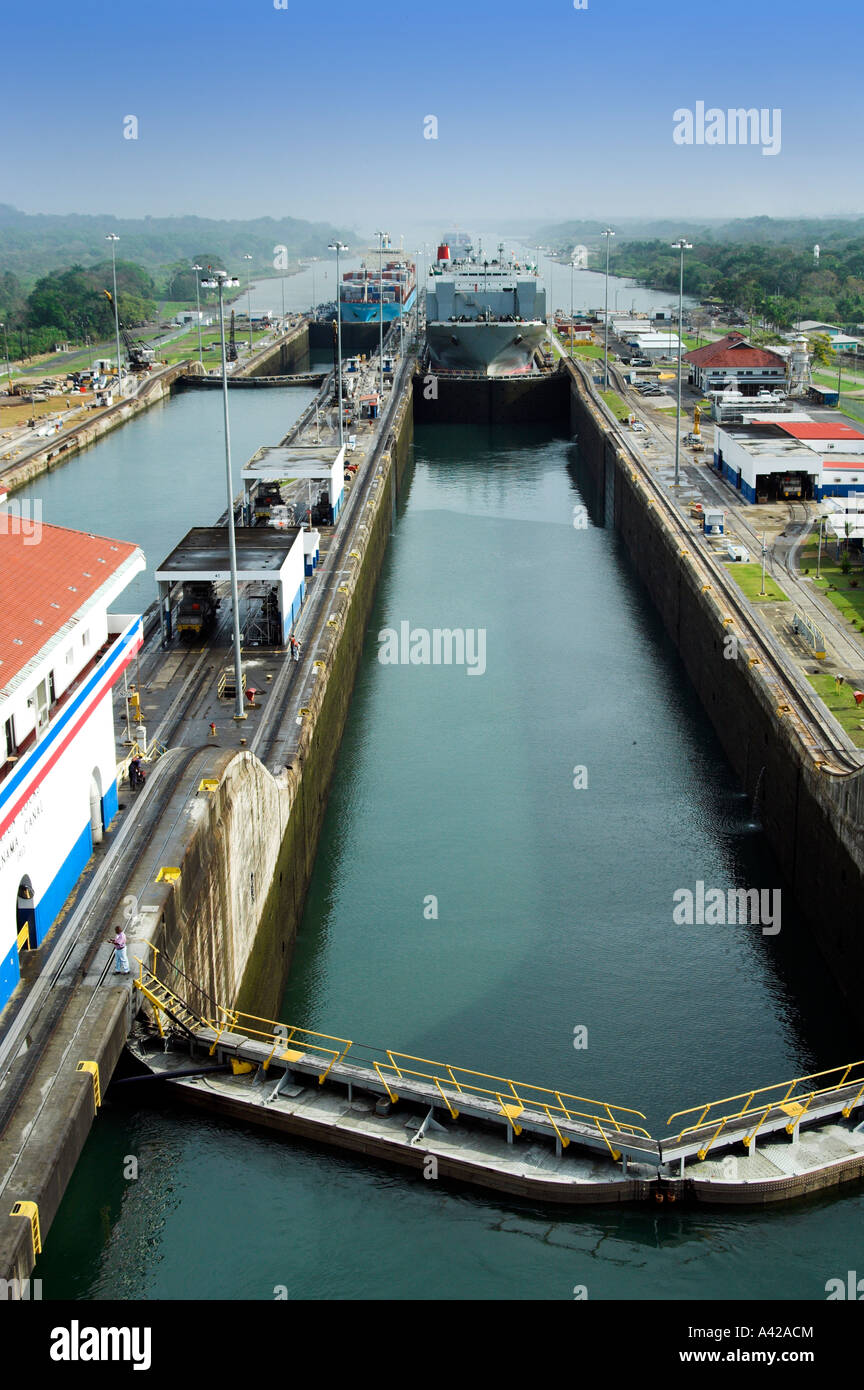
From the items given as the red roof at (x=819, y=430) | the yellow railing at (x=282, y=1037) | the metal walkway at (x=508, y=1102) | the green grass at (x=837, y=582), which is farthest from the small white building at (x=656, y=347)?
the metal walkway at (x=508, y=1102)

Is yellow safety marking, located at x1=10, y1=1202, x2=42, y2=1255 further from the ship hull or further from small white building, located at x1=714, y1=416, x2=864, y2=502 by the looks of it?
the ship hull

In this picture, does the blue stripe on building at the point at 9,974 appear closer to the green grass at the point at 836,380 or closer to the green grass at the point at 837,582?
the green grass at the point at 837,582

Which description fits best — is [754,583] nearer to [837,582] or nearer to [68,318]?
[837,582]

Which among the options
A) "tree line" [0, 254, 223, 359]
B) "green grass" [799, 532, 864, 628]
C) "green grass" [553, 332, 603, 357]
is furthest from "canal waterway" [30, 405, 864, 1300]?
"tree line" [0, 254, 223, 359]

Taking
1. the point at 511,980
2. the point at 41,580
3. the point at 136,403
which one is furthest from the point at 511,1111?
the point at 136,403
